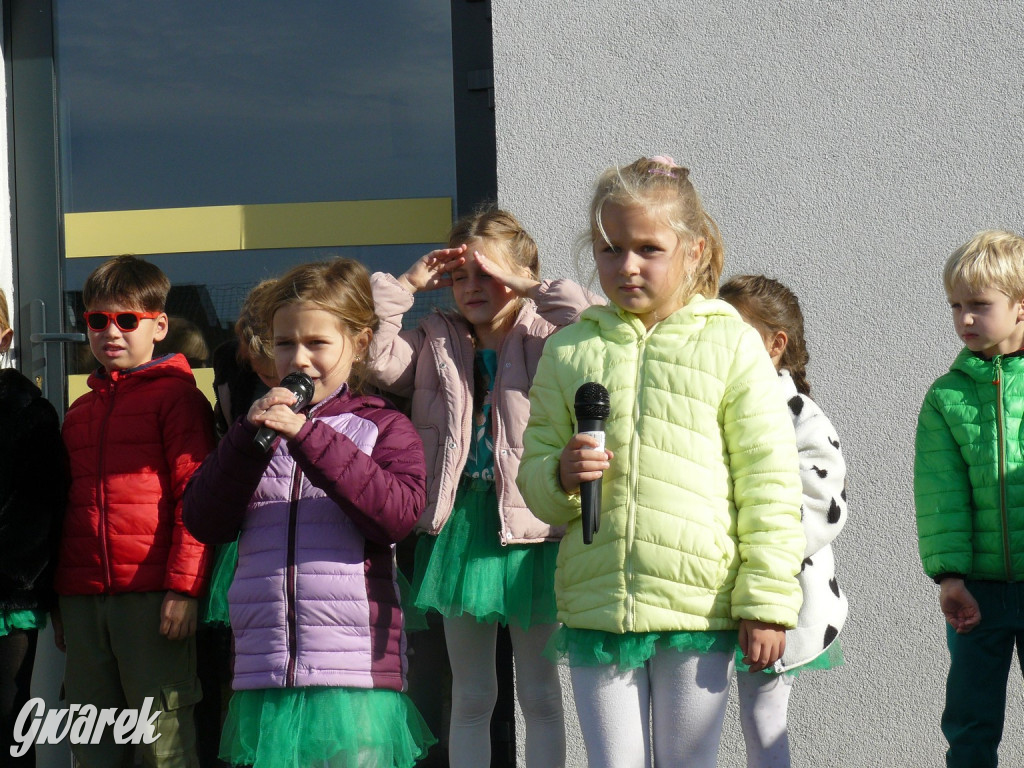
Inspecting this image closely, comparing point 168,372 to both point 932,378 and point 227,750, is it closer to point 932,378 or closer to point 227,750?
point 227,750

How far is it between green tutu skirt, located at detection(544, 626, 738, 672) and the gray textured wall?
1.55 metres

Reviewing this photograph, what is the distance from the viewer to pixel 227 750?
2791 millimetres

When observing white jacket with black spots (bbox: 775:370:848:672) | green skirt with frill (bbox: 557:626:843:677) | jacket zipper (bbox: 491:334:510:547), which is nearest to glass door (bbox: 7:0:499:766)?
jacket zipper (bbox: 491:334:510:547)

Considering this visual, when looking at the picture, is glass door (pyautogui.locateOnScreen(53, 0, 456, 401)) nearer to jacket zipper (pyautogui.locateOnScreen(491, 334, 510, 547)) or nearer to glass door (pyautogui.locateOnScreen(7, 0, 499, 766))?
glass door (pyautogui.locateOnScreen(7, 0, 499, 766))

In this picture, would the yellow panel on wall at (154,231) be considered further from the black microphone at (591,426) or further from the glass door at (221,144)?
the black microphone at (591,426)

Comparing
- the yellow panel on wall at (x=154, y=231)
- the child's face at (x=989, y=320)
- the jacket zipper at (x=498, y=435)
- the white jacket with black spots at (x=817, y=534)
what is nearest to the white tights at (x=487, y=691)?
the jacket zipper at (x=498, y=435)

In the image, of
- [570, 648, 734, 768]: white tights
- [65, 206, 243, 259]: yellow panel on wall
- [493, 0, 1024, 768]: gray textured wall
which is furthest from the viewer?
[65, 206, 243, 259]: yellow panel on wall

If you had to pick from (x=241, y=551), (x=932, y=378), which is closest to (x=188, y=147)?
(x=241, y=551)

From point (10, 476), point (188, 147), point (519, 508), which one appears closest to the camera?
point (519, 508)

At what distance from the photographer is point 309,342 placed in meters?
2.88

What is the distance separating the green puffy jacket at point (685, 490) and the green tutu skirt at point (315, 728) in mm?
564

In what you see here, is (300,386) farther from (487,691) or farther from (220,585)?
(487,691)

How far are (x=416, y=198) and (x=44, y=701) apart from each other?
2378mm

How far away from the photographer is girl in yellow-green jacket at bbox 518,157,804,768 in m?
2.40
